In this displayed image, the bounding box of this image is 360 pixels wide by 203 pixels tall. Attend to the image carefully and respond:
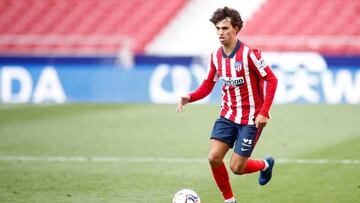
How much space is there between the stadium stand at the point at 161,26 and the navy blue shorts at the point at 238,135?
1498 cm

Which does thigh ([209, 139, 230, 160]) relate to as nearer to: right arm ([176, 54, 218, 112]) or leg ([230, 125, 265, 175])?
leg ([230, 125, 265, 175])

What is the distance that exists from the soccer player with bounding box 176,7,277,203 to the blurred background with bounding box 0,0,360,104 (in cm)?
1200

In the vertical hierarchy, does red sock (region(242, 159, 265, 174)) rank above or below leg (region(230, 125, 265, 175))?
below

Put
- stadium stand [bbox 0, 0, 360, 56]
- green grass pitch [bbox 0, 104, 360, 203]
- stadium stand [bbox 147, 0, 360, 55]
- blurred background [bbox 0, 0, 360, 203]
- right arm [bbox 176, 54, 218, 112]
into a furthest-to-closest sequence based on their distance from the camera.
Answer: stadium stand [bbox 0, 0, 360, 56]
stadium stand [bbox 147, 0, 360, 55]
blurred background [bbox 0, 0, 360, 203]
green grass pitch [bbox 0, 104, 360, 203]
right arm [bbox 176, 54, 218, 112]

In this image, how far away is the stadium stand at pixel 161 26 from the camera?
24734 millimetres

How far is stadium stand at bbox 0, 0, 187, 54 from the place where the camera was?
88.2 ft

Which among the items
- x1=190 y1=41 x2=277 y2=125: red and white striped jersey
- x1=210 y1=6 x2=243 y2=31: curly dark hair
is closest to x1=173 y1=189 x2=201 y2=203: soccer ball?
x1=190 y1=41 x2=277 y2=125: red and white striped jersey

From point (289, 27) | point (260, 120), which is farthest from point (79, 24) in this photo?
point (260, 120)

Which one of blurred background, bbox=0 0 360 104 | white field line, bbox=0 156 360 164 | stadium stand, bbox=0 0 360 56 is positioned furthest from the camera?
stadium stand, bbox=0 0 360 56

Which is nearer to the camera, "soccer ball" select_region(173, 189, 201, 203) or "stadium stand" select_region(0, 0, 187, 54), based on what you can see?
"soccer ball" select_region(173, 189, 201, 203)

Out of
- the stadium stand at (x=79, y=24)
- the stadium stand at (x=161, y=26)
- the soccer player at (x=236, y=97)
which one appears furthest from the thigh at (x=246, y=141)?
the stadium stand at (x=79, y=24)

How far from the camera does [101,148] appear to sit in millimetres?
13492

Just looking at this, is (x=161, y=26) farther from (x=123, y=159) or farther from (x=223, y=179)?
(x=223, y=179)

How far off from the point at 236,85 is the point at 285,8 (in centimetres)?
1821
